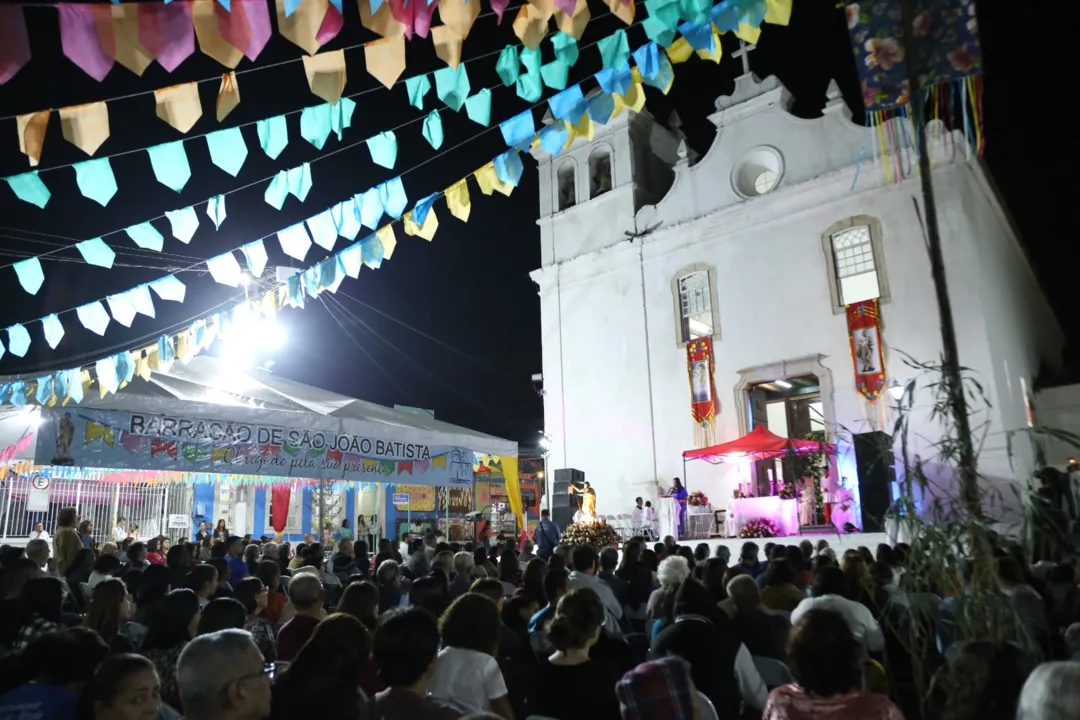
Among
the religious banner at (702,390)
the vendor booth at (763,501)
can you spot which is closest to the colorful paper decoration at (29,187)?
the vendor booth at (763,501)

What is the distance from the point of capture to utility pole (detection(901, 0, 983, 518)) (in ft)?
11.5

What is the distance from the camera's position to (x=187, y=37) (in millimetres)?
4641

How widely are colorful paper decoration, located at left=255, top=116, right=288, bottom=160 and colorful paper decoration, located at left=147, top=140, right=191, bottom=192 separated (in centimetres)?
62

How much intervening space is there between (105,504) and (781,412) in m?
16.4

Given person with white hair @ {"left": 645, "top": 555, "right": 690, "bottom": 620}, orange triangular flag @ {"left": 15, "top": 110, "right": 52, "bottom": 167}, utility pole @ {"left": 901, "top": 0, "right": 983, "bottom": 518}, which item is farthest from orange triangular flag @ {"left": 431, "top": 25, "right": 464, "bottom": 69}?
person with white hair @ {"left": 645, "top": 555, "right": 690, "bottom": 620}

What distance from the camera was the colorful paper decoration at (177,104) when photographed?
5.45 m

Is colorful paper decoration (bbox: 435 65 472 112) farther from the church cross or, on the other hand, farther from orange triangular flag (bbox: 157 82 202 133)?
the church cross

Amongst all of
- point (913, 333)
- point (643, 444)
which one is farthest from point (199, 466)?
point (913, 333)

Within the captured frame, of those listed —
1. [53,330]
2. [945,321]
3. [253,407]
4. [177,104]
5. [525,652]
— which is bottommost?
[525,652]

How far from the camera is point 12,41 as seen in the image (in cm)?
408

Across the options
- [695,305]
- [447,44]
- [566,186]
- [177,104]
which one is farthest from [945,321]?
[566,186]

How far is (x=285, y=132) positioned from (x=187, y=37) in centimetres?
174

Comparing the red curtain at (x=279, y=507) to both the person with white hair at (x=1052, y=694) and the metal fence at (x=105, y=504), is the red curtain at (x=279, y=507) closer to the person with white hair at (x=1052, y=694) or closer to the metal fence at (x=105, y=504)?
the metal fence at (x=105, y=504)

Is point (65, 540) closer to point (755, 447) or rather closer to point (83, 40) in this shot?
point (83, 40)
